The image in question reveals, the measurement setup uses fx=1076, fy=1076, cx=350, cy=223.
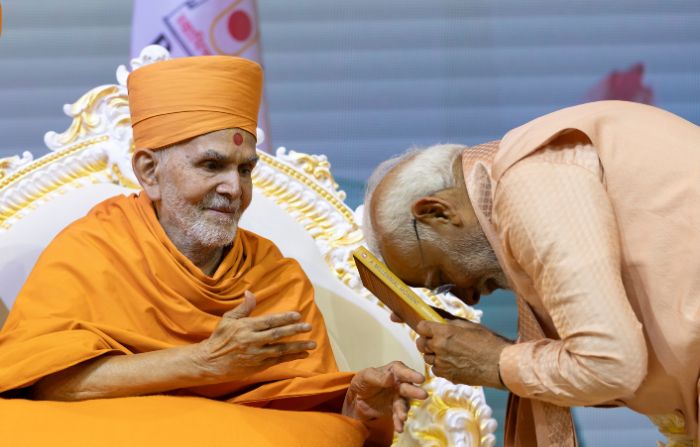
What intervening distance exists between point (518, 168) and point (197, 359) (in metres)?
0.90

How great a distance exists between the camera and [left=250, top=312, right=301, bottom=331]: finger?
2.32 m

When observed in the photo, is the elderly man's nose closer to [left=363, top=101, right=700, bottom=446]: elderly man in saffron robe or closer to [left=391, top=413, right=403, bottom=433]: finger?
[left=363, top=101, right=700, bottom=446]: elderly man in saffron robe

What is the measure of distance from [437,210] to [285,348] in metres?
0.52

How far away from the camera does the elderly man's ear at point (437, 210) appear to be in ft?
6.93

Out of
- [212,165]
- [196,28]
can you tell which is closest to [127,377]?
[212,165]

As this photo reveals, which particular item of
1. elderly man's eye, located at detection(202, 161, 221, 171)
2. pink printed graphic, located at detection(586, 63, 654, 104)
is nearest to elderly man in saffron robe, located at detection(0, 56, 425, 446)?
elderly man's eye, located at detection(202, 161, 221, 171)

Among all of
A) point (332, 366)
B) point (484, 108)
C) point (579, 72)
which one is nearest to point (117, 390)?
point (332, 366)

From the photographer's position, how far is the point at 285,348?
2395 millimetres

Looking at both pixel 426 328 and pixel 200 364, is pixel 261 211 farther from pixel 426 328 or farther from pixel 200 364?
pixel 426 328

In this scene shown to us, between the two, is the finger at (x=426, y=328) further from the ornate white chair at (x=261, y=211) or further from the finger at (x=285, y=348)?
the ornate white chair at (x=261, y=211)

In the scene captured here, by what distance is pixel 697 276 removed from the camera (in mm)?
1927

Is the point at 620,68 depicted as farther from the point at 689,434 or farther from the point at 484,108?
the point at 689,434

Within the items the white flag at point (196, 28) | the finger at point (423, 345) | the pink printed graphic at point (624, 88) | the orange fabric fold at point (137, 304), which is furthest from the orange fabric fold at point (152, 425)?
the pink printed graphic at point (624, 88)

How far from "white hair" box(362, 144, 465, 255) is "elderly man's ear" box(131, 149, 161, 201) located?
801mm
